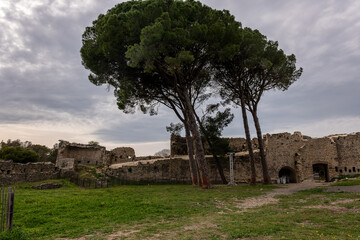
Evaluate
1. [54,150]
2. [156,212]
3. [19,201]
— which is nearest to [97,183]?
[19,201]

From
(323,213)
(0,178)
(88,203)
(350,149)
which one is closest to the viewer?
(323,213)

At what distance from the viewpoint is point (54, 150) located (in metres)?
43.6

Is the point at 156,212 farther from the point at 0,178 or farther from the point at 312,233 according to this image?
the point at 0,178

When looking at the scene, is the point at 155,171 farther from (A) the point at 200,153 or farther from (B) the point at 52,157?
(B) the point at 52,157

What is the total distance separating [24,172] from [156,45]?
565 inches

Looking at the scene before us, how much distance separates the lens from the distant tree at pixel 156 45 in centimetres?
1370

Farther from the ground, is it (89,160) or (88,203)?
(89,160)

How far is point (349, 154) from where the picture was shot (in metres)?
22.2

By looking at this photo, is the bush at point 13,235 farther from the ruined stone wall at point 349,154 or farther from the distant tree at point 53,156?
the distant tree at point 53,156

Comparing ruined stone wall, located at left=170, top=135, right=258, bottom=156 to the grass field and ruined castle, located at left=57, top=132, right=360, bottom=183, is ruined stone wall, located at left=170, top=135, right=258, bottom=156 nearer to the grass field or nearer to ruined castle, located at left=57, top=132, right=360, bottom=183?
ruined castle, located at left=57, top=132, right=360, bottom=183

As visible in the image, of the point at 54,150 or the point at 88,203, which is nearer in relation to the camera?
the point at 88,203

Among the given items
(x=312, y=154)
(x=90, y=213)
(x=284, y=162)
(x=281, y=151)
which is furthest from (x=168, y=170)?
(x=90, y=213)

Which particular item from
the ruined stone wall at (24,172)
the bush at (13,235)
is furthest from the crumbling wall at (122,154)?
the bush at (13,235)

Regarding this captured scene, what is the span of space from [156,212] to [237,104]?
49.0 feet
